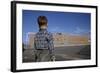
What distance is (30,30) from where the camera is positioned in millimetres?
1562

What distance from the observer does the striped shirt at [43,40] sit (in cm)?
158

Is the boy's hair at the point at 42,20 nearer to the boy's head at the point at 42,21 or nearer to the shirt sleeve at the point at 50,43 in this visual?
the boy's head at the point at 42,21

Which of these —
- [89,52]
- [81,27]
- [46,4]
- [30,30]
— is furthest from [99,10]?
[30,30]

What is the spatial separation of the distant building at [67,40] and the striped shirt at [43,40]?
3 cm

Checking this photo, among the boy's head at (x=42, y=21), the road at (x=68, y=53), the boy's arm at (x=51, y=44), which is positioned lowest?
the road at (x=68, y=53)

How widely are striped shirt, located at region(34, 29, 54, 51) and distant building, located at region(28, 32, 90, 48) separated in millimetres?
32

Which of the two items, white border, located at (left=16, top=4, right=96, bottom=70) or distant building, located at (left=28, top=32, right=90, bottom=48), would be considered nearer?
white border, located at (left=16, top=4, right=96, bottom=70)

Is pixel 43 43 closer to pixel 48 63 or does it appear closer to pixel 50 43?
pixel 50 43

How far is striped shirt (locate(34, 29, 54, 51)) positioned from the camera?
1583 mm

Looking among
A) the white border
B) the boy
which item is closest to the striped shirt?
the boy

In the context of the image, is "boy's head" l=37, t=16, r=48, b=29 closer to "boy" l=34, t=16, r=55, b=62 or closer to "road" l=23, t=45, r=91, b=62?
"boy" l=34, t=16, r=55, b=62

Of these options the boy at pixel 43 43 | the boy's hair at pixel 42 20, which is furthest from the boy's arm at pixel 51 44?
the boy's hair at pixel 42 20

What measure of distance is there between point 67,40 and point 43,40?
20 cm

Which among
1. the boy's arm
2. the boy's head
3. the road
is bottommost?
the road
